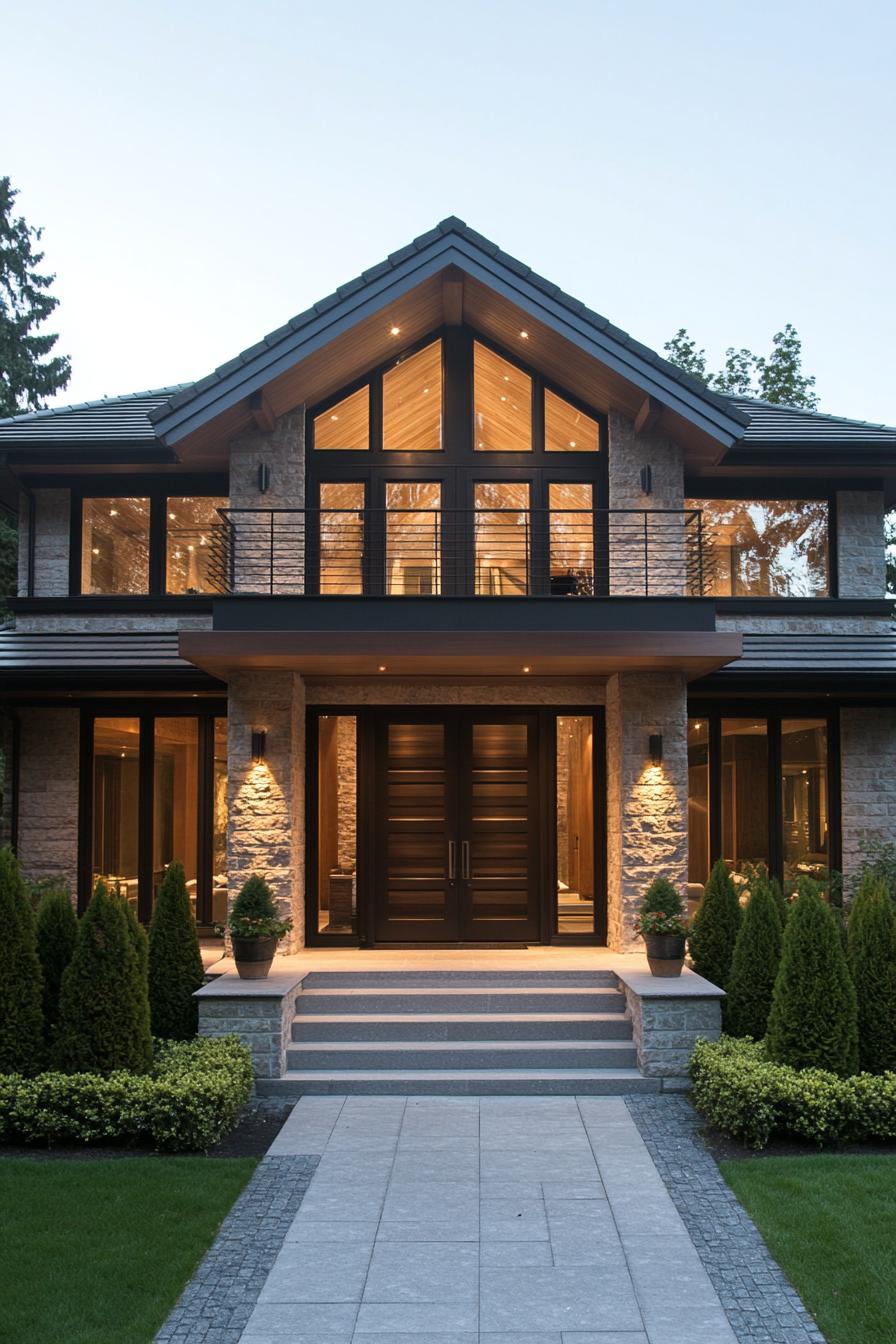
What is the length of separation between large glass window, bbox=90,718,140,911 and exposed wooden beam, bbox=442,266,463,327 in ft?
20.7

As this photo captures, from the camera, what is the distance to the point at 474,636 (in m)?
10.3

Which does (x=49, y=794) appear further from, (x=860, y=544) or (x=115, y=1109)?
(x=860, y=544)

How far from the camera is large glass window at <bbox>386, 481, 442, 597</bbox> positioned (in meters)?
12.0

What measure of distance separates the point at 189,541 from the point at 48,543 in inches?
70.5

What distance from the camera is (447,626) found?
34.4 ft

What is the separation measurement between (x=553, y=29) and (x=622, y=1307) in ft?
66.5

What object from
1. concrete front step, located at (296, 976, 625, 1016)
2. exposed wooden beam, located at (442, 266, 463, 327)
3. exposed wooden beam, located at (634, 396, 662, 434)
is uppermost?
exposed wooden beam, located at (442, 266, 463, 327)

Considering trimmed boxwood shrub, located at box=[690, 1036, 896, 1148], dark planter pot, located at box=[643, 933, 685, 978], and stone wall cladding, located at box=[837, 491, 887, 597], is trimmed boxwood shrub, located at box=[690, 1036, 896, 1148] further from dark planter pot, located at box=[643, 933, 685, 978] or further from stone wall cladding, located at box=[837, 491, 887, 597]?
stone wall cladding, located at box=[837, 491, 887, 597]

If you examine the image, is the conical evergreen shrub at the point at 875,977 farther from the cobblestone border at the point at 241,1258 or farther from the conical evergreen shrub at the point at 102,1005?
the conical evergreen shrub at the point at 102,1005

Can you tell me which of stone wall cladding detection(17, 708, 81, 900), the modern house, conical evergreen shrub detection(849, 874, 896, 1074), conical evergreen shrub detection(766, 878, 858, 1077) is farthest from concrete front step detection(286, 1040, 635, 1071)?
stone wall cladding detection(17, 708, 81, 900)

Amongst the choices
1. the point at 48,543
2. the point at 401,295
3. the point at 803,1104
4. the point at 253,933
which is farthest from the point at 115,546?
the point at 803,1104

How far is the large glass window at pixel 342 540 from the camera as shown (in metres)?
12.0

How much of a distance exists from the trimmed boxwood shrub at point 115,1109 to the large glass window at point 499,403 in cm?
772

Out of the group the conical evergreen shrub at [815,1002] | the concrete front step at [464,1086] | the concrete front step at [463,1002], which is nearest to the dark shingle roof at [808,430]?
the conical evergreen shrub at [815,1002]
